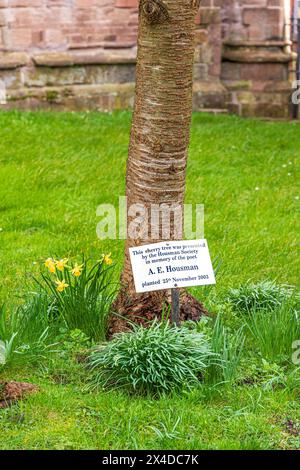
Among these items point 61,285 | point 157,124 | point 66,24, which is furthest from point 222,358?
point 66,24

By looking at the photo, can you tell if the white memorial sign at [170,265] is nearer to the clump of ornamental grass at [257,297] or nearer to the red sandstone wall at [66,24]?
the clump of ornamental grass at [257,297]

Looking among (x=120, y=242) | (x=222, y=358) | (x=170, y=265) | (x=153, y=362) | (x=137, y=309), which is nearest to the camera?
(x=153, y=362)

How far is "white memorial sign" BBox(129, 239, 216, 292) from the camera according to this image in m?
5.23

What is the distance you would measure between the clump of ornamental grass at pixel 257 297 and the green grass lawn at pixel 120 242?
1.24 ft

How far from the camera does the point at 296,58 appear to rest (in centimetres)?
1558

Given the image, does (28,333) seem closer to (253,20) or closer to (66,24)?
(66,24)

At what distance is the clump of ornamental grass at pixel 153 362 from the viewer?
4895 mm

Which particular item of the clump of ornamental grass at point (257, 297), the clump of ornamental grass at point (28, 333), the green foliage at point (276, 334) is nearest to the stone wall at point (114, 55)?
the clump of ornamental grass at point (257, 297)

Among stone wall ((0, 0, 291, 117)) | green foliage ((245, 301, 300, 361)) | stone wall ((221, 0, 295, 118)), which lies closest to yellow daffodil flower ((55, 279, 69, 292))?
green foliage ((245, 301, 300, 361))

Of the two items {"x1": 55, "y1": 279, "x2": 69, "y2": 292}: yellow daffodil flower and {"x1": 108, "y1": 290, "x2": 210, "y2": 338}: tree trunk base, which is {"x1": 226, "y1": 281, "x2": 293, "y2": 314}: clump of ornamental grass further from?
{"x1": 55, "y1": 279, "x2": 69, "y2": 292}: yellow daffodil flower

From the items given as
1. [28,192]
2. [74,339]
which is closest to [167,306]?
[74,339]

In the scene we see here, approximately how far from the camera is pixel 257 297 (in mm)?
6188

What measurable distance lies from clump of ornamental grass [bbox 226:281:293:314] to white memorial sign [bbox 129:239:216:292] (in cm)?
83

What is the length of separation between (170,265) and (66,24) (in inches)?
360
